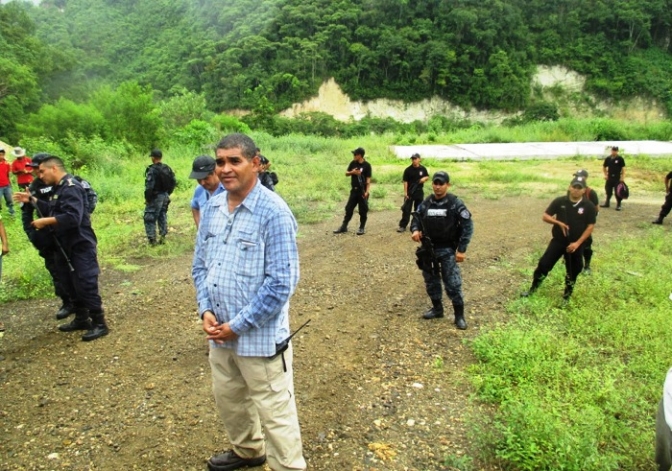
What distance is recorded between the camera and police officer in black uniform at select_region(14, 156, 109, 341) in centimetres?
394

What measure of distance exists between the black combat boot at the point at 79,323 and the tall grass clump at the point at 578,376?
3.69 m

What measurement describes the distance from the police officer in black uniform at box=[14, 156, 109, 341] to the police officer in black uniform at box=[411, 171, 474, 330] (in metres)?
3.10

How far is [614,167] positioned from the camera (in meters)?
10.4

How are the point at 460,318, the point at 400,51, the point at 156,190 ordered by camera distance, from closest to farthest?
1. the point at 460,318
2. the point at 156,190
3. the point at 400,51

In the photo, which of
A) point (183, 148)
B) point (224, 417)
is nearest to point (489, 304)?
point (224, 417)

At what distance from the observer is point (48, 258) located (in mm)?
4777

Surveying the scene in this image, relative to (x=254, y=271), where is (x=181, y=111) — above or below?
above

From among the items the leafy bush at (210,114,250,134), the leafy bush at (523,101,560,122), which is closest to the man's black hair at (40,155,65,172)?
the leafy bush at (210,114,250,134)

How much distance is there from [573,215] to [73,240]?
203 inches

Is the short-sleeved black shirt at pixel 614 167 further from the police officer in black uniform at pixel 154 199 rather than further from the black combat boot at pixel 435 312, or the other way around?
the police officer in black uniform at pixel 154 199

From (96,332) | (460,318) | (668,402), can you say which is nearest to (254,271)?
(668,402)

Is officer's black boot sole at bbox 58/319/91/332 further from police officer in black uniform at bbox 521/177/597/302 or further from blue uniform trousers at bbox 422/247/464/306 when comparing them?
police officer in black uniform at bbox 521/177/597/302

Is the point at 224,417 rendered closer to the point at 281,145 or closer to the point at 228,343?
the point at 228,343

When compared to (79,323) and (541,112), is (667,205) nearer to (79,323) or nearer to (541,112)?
(79,323)
